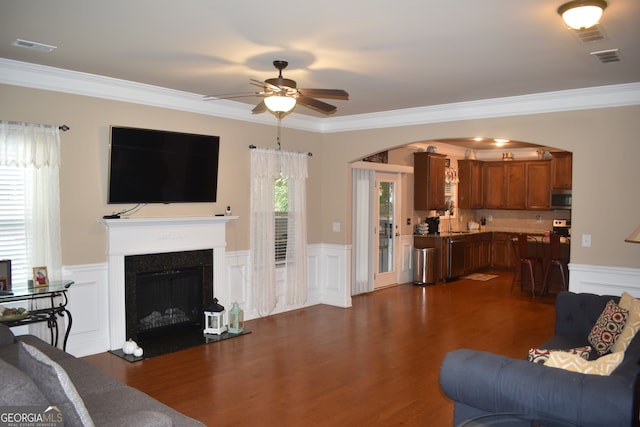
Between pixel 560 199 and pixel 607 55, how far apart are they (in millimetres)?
6922

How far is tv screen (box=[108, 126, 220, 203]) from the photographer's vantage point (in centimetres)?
512

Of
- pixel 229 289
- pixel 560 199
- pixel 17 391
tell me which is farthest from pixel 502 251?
pixel 17 391

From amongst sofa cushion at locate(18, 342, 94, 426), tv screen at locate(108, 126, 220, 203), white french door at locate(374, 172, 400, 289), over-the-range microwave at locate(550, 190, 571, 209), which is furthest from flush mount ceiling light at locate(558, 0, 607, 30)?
over-the-range microwave at locate(550, 190, 571, 209)

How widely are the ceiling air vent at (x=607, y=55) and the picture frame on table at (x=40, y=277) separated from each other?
5127 mm

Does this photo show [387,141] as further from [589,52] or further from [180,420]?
[180,420]

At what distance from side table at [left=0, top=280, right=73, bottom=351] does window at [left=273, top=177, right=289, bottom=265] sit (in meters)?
2.89

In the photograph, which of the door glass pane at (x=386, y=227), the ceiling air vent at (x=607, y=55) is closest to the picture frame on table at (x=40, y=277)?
the ceiling air vent at (x=607, y=55)

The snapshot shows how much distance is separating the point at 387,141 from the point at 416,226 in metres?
3.30

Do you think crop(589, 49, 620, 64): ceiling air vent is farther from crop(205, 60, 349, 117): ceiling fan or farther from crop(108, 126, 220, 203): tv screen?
crop(108, 126, 220, 203): tv screen

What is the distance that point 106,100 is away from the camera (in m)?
5.09

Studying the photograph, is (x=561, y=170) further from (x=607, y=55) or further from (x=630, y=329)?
(x=630, y=329)

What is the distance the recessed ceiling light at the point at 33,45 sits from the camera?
12.5ft

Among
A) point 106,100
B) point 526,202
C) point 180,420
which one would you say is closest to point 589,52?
point 180,420

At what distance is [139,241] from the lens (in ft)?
17.3
